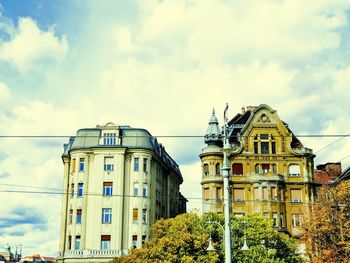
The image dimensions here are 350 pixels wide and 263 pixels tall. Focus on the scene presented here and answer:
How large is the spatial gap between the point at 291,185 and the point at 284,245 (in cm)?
1554

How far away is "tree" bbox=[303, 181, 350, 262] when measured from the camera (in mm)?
40094

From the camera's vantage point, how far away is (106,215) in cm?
5625

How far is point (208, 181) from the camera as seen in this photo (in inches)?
2365

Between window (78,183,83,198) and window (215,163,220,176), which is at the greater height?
window (215,163,220,176)

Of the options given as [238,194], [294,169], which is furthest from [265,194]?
[294,169]

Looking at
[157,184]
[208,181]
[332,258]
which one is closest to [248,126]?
[208,181]

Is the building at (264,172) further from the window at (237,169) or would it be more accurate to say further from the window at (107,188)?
the window at (107,188)

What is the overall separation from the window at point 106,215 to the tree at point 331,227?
22.6 meters

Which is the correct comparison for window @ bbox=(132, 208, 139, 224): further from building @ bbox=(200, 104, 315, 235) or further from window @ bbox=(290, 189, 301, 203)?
window @ bbox=(290, 189, 301, 203)

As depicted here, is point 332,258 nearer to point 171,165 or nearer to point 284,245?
point 284,245

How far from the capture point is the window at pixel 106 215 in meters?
56.0

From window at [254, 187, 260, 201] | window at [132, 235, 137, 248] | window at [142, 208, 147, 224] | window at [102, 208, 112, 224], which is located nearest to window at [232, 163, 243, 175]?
window at [254, 187, 260, 201]

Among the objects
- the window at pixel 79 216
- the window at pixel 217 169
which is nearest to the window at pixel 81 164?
the window at pixel 79 216

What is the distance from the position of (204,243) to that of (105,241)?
1724 centimetres
